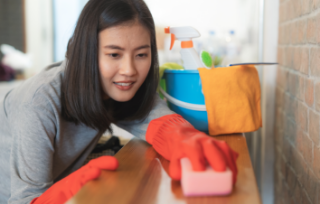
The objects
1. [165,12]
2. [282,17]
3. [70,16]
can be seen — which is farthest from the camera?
[70,16]

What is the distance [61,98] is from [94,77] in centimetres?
11

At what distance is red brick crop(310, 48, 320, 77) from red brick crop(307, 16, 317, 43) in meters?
0.03

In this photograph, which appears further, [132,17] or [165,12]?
[165,12]

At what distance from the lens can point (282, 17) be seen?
1132 mm

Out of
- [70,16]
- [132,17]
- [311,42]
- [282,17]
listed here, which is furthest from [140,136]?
[70,16]

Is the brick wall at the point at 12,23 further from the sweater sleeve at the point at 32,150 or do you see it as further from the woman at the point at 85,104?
the sweater sleeve at the point at 32,150

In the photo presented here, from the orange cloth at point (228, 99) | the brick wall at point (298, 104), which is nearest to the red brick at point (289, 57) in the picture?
the brick wall at point (298, 104)

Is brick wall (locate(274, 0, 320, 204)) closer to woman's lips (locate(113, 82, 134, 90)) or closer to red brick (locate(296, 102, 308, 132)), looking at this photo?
red brick (locate(296, 102, 308, 132))

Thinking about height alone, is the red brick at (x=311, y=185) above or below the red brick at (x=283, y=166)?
above

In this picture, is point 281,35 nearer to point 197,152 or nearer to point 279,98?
point 279,98

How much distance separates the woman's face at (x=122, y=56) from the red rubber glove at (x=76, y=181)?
284 mm

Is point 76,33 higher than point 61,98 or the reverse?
higher

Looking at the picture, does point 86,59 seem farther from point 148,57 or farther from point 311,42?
point 311,42

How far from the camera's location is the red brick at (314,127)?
708mm
